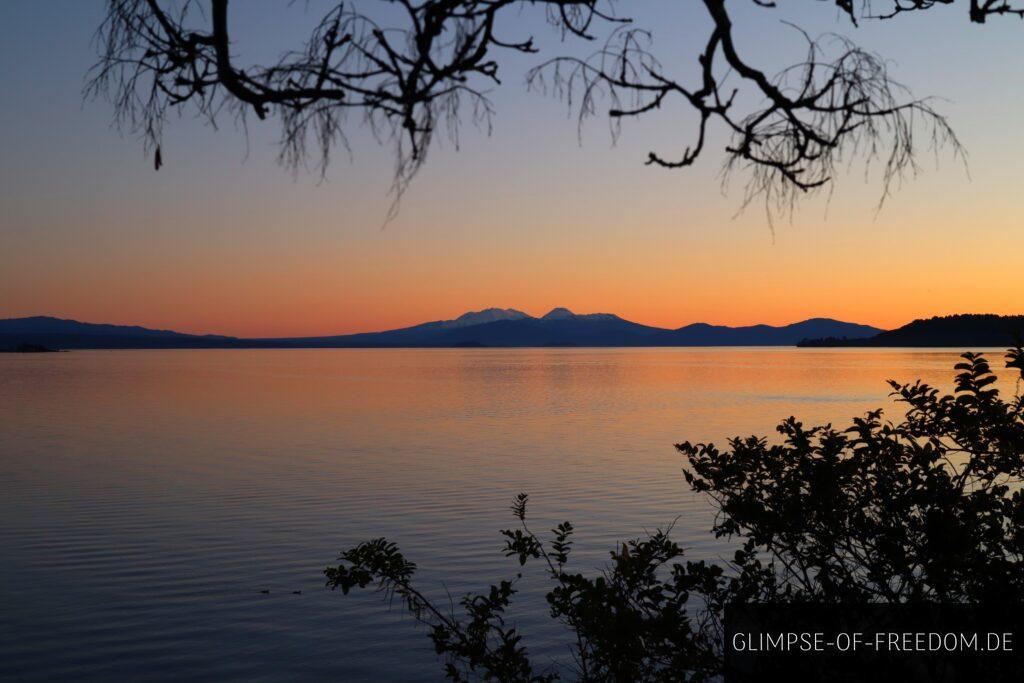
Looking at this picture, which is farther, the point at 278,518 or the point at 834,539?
the point at 278,518

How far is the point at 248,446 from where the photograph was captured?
30.8 meters

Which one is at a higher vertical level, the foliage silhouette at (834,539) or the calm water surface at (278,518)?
the foliage silhouette at (834,539)

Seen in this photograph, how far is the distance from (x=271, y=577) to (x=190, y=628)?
8.20ft

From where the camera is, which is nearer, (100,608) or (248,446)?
(100,608)

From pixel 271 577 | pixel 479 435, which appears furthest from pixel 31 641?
pixel 479 435

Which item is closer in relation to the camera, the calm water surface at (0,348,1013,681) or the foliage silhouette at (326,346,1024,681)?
the foliage silhouette at (326,346,1024,681)

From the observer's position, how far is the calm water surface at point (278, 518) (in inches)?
416

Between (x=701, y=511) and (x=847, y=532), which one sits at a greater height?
(x=847, y=532)

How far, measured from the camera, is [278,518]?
59.3 feet

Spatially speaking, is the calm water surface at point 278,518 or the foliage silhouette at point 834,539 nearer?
the foliage silhouette at point 834,539

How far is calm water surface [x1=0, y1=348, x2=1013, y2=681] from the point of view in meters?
10.6

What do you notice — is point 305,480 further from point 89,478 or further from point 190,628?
point 190,628

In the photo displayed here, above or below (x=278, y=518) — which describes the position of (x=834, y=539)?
above

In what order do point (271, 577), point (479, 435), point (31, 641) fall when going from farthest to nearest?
→ point (479, 435)
point (271, 577)
point (31, 641)
